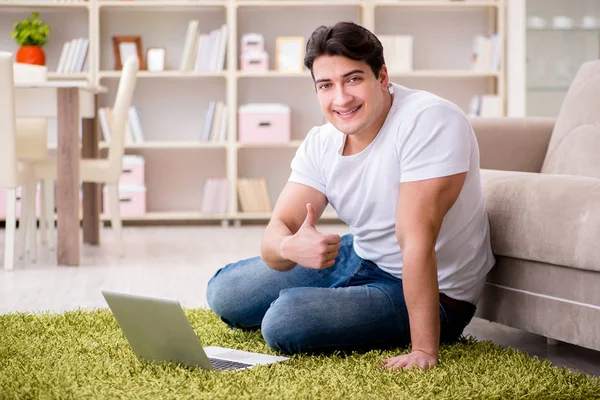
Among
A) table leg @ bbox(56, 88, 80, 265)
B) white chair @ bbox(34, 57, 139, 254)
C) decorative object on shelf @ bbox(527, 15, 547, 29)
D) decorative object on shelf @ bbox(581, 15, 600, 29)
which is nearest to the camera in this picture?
table leg @ bbox(56, 88, 80, 265)

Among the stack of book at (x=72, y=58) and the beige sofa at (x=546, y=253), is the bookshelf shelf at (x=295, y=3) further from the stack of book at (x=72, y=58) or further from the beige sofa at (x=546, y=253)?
the beige sofa at (x=546, y=253)

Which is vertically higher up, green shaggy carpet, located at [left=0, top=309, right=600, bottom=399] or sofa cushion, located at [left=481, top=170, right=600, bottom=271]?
sofa cushion, located at [left=481, top=170, right=600, bottom=271]

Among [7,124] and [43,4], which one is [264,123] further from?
[7,124]

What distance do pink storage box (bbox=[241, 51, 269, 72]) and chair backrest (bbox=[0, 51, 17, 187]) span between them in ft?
7.28

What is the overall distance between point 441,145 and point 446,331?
43 cm

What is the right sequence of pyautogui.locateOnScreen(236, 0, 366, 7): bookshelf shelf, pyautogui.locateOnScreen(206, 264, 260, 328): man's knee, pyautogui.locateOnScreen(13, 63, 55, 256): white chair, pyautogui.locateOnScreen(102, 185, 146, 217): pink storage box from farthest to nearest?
pyautogui.locateOnScreen(236, 0, 366, 7): bookshelf shelf < pyautogui.locateOnScreen(102, 185, 146, 217): pink storage box < pyautogui.locateOnScreen(13, 63, 55, 256): white chair < pyautogui.locateOnScreen(206, 264, 260, 328): man's knee

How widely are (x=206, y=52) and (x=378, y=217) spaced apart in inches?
149

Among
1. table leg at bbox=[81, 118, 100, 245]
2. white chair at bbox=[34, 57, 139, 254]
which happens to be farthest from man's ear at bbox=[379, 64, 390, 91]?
table leg at bbox=[81, 118, 100, 245]

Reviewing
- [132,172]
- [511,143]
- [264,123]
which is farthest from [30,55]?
[511,143]

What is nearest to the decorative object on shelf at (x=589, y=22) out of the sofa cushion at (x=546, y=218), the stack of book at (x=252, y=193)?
the stack of book at (x=252, y=193)

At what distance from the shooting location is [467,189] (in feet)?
6.07

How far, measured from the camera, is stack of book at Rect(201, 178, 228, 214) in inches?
215

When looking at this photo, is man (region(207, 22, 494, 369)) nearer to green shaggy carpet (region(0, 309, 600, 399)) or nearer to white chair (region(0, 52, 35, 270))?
green shaggy carpet (region(0, 309, 600, 399))

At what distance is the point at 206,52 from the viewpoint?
5469mm
